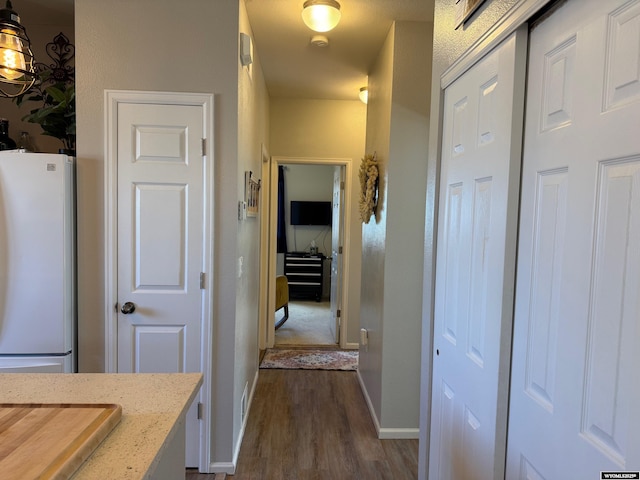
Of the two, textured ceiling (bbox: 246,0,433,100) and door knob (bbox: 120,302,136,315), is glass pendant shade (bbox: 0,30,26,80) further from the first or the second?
textured ceiling (bbox: 246,0,433,100)

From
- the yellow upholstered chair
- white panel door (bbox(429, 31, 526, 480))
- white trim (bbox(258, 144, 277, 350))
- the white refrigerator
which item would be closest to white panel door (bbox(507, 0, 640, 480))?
white panel door (bbox(429, 31, 526, 480))

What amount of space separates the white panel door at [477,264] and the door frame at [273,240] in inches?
104

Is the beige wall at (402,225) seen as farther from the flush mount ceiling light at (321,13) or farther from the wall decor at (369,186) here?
the flush mount ceiling light at (321,13)

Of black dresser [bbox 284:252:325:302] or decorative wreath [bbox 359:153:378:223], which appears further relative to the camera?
black dresser [bbox 284:252:325:302]

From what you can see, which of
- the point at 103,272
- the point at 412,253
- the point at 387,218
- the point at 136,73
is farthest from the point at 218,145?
the point at 412,253

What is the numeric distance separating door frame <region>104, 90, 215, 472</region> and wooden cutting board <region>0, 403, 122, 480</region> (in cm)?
124

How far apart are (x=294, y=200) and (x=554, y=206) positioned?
634cm

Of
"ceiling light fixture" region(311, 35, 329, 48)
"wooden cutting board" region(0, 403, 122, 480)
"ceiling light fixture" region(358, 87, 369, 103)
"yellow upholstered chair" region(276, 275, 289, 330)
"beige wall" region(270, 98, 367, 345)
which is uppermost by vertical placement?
"ceiling light fixture" region(311, 35, 329, 48)

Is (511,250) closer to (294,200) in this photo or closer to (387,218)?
(387,218)

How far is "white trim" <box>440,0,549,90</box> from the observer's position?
1.07 m

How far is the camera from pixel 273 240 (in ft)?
14.4

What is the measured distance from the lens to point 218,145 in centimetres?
215

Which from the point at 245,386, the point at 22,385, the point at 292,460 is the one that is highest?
the point at 22,385

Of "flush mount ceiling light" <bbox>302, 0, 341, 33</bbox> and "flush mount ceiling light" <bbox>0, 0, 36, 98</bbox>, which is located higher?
"flush mount ceiling light" <bbox>302, 0, 341, 33</bbox>
